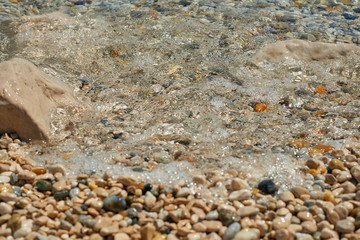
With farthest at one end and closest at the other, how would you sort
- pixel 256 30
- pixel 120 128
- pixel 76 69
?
pixel 256 30 → pixel 76 69 → pixel 120 128

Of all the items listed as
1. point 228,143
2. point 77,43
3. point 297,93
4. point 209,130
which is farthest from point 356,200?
point 77,43

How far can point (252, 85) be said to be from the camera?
471cm

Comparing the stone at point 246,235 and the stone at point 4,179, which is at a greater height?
the stone at point 4,179

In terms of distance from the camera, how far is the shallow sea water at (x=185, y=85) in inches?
132

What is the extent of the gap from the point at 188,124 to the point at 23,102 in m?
1.53

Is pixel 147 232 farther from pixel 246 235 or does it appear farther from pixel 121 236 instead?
pixel 246 235

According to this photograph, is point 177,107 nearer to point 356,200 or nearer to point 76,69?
point 76,69

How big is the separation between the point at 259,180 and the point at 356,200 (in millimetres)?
696

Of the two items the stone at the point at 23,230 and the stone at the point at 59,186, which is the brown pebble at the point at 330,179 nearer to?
the stone at the point at 59,186

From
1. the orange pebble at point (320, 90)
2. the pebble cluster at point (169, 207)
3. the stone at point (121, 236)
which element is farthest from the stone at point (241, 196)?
the orange pebble at point (320, 90)

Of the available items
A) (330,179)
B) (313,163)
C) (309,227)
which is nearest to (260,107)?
(313,163)

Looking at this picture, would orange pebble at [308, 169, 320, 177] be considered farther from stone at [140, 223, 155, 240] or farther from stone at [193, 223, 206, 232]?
stone at [140, 223, 155, 240]

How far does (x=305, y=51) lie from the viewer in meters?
5.30

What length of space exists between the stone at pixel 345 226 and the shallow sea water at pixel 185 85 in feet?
1.80
